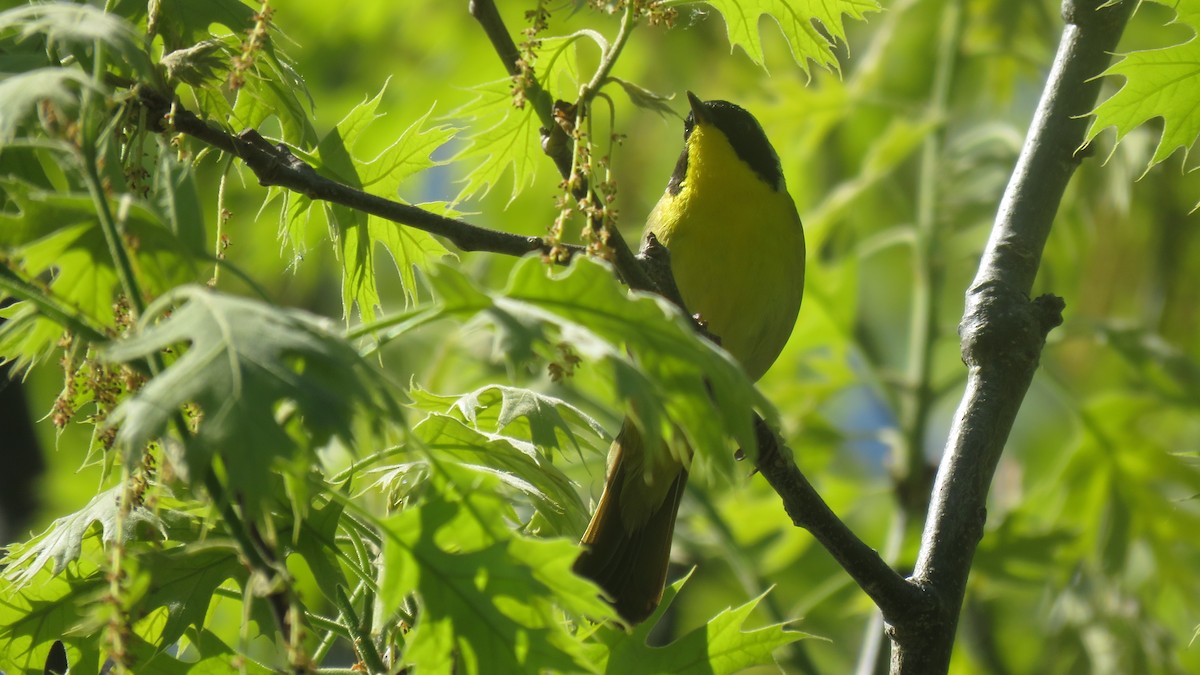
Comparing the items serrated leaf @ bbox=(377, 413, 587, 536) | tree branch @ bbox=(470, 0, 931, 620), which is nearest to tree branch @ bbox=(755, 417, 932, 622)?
tree branch @ bbox=(470, 0, 931, 620)

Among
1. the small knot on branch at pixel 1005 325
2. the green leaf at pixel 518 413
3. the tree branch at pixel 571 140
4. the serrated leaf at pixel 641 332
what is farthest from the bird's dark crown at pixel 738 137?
the serrated leaf at pixel 641 332

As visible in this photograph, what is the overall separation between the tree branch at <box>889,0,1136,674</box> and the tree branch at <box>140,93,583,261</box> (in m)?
0.88

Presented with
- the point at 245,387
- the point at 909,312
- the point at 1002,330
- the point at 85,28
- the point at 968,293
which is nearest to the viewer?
the point at 245,387

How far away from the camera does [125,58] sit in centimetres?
133

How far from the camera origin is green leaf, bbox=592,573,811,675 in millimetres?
1813

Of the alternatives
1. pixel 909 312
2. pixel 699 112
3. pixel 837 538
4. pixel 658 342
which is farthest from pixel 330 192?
pixel 909 312

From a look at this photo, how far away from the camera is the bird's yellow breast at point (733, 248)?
332cm

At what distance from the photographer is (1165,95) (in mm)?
2045

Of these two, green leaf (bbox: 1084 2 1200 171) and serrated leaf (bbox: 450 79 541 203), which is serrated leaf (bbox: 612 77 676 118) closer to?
serrated leaf (bbox: 450 79 541 203)

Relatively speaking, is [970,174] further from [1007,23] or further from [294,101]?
[294,101]

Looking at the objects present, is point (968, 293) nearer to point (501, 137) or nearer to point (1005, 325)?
point (1005, 325)

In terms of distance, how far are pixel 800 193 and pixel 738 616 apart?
3755 mm

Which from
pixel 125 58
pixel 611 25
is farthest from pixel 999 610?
pixel 125 58

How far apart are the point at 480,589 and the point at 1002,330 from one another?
127 cm
